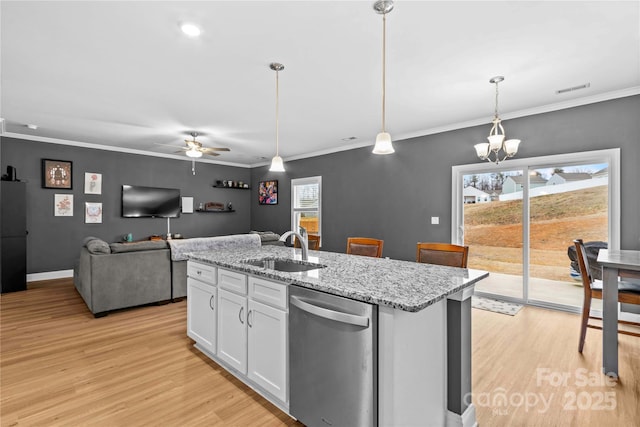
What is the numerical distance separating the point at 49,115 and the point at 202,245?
2749 millimetres

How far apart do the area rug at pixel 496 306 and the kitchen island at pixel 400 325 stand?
2.29m

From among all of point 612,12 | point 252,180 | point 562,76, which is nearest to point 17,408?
point 612,12

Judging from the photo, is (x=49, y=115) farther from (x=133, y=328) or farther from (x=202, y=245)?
(x=133, y=328)

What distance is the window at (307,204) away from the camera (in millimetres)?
6594

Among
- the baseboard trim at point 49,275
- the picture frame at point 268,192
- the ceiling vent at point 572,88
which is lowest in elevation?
the baseboard trim at point 49,275

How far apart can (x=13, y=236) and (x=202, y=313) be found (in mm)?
4341

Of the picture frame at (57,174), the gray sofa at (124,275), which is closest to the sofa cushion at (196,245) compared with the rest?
the gray sofa at (124,275)

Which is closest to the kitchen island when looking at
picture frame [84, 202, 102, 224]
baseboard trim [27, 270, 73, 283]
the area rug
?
the area rug

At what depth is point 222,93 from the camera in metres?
3.43

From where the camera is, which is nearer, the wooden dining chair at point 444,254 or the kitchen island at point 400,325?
the kitchen island at point 400,325

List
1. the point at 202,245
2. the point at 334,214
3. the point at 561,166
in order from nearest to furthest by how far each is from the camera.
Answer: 1. the point at 561,166
2. the point at 202,245
3. the point at 334,214

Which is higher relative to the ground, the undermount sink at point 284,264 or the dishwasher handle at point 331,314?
the undermount sink at point 284,264

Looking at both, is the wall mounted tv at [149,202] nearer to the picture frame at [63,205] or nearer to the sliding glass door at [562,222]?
the picture frame at [63,205]

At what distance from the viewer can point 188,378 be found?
2301mm
